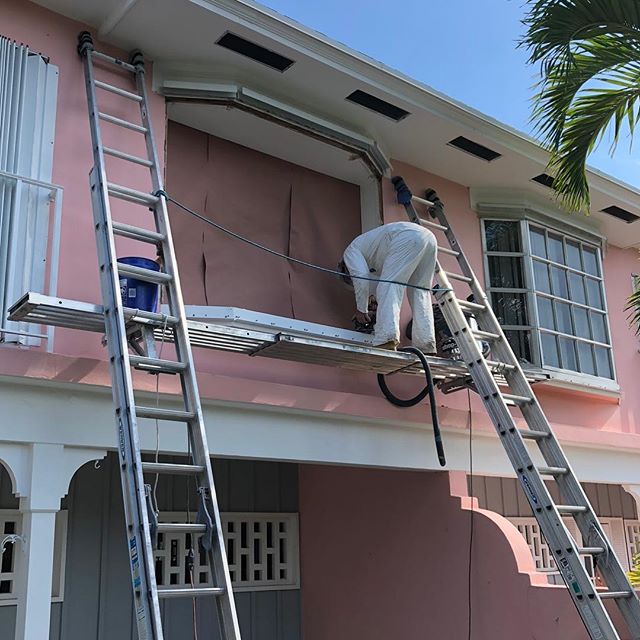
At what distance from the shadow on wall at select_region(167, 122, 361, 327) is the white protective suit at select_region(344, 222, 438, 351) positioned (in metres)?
0.94

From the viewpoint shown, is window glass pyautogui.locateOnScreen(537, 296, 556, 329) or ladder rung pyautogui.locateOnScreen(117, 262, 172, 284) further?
window glass pyautogui.locateOnScreen(537, 296, 556, 329)

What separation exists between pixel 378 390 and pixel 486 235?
2313 millimetres

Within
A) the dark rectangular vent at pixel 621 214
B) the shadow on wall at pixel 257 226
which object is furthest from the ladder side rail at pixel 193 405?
the dark rectangular vent at pixel 621 214

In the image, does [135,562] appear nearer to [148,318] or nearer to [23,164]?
[148,318]

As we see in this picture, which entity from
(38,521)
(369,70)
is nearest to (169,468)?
(38,521)

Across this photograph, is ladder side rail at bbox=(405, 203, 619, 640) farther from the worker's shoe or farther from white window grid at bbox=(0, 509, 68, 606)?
white window grid at bbox=(0, 509, 68, 606)

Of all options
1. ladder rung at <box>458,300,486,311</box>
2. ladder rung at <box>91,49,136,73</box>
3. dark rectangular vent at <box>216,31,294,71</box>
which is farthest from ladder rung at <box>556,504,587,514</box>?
ladder rung at <box>91,49,136,73</box>

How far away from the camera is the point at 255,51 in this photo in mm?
5934

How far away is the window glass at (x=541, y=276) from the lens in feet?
26.3

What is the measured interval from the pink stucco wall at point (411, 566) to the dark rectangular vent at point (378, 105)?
3.05 m

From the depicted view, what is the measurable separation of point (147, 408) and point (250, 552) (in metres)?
3.83

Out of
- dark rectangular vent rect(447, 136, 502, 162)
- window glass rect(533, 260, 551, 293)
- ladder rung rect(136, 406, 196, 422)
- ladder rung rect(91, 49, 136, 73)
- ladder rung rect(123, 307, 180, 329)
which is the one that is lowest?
ladder rung rect(136, 406, 196, 422)

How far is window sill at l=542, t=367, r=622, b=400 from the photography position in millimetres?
7707

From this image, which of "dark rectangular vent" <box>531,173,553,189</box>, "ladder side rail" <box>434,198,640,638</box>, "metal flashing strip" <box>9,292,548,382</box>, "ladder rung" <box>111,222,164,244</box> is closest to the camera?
"metal flashing strip" <box>9,292,548,382</box>
